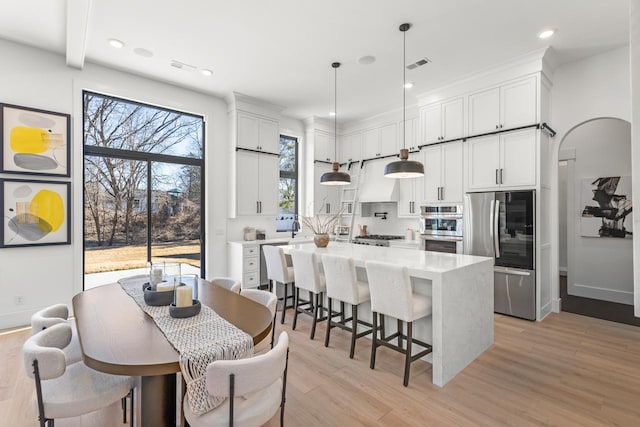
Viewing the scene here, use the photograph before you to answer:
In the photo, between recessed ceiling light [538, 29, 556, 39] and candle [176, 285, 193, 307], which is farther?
recessed ceiling light [538, 29, 556, 39]

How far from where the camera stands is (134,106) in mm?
4684

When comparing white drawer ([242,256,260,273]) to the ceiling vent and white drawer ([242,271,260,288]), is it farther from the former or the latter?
the ceiling vent

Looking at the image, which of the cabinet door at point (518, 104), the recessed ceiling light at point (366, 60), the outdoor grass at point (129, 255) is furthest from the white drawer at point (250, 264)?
the cabinet door at point (518, 104)

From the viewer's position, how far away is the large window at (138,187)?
4336mm

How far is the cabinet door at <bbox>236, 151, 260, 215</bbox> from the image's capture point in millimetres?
5418

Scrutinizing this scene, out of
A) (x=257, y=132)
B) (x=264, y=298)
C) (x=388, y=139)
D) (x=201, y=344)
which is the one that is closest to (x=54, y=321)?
(x=201, y=344)

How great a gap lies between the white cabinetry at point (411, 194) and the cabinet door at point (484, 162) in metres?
0.84

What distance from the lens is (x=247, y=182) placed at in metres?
5.52

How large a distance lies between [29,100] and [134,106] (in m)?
1.17

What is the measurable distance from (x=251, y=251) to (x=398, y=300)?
10.6 feet

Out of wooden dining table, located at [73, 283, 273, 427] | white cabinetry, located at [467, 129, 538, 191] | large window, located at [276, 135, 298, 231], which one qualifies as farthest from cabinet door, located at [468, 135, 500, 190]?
wooden dining table, located at [73, 283, 273, 427]

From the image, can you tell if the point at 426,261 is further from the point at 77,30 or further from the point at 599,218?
the point at 77,30

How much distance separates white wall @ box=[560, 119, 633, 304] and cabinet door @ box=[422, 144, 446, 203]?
2473 mm

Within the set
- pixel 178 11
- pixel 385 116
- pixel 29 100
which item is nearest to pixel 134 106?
pixel 29 100
